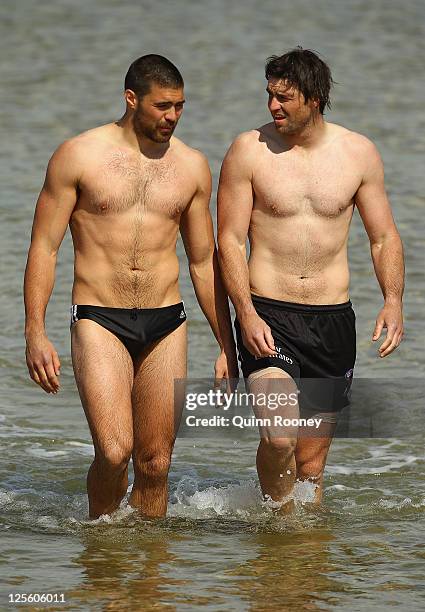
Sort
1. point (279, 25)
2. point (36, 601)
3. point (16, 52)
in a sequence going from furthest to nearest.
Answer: point (279, 25), point (16, 52), point (36, 601)

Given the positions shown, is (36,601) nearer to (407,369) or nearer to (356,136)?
(356,136)

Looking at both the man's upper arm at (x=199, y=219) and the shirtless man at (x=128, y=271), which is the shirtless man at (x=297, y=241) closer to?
the man's upper arm at (x=199, y=219)

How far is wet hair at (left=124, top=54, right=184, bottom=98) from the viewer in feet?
22.9

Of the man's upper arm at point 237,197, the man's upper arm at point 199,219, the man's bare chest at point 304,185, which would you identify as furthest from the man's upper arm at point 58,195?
the man's bare chest at point 304,185

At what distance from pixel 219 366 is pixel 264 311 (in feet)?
1.18

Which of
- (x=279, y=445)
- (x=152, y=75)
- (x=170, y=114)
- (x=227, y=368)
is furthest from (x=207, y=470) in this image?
(x=152, y=75)

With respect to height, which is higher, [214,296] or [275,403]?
[214,296]

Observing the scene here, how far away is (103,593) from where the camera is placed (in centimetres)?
664

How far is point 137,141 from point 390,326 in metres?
1.50

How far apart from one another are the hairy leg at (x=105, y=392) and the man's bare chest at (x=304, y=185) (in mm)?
1011

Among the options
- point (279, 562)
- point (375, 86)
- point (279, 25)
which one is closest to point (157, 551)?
point (279, 562)

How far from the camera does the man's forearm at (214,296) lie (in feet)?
24.3

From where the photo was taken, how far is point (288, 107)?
7.22 meters

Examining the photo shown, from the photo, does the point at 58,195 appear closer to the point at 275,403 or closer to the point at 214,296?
the point at 214,296
